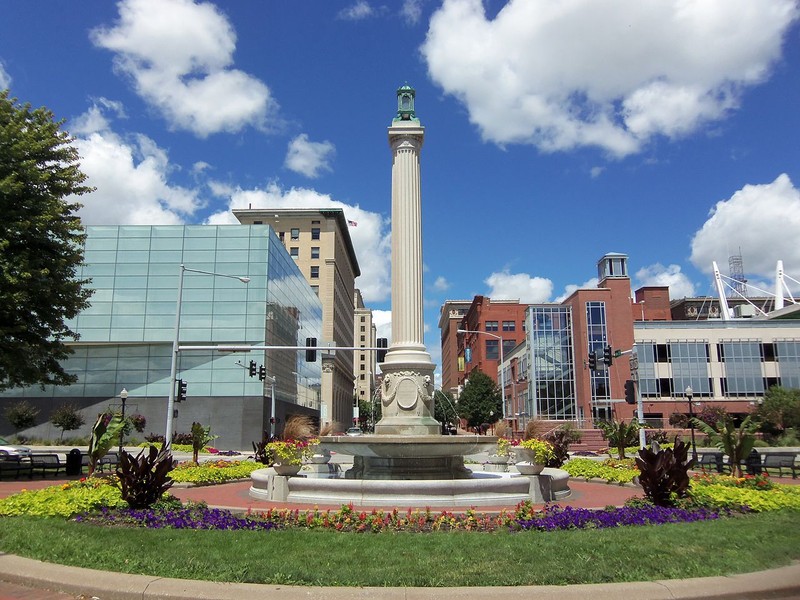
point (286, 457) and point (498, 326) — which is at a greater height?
point (498, 326)

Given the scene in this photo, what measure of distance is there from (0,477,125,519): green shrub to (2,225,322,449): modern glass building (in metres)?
40.4

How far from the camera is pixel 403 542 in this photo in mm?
8516

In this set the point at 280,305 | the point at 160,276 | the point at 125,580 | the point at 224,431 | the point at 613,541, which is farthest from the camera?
the point at 280,305

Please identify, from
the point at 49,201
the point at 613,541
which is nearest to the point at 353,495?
the point at 613,541

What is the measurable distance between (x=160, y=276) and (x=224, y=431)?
49.8ft

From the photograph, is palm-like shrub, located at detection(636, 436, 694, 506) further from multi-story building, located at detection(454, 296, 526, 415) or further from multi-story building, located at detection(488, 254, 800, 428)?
multi-story building, located at detection(454, 296, 526, 415)

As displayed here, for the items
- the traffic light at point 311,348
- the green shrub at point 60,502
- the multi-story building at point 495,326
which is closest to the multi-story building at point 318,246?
the multi-story building at point 495,326

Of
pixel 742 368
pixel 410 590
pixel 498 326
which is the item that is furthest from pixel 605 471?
pixel 498 326

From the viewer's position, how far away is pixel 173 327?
54.6m

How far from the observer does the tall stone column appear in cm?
1906

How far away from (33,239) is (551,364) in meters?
62.1

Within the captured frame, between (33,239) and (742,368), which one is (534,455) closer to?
(33,239)

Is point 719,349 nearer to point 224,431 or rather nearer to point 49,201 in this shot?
point 224,431

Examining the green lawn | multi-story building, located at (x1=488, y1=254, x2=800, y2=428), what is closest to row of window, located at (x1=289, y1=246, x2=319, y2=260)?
multi-story building, located at (x1=488, y1=254, x2=800, y2=428)
